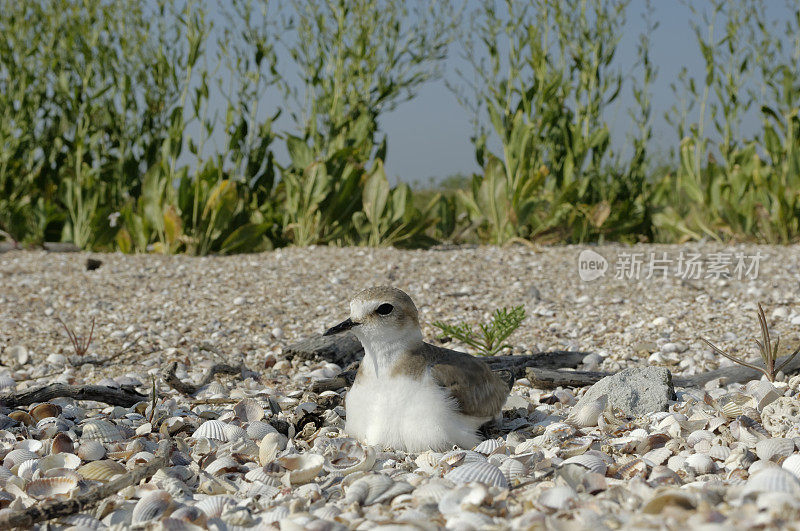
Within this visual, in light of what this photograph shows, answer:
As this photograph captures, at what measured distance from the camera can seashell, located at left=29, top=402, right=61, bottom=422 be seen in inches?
110

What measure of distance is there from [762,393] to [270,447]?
188 cm

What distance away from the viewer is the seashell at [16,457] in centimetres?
228

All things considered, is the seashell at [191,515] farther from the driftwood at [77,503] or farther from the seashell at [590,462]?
the seashell at [590,462]

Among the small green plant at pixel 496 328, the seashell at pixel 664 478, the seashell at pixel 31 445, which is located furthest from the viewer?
the small green plant at pixel 496 328

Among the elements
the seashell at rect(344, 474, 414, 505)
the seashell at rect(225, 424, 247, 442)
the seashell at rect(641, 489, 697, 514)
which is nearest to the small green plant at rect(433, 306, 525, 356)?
the seashell at rect(225, 424, 247, 442)

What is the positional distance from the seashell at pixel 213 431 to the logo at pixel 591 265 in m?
4.00

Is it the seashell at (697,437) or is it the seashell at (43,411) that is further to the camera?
the seashell at (43,411)

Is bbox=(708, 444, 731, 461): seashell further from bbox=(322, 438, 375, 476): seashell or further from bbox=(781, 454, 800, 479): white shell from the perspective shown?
bbox=(322, 438, 375, 476): seashell

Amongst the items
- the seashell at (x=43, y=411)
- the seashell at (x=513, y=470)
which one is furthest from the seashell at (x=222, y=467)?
the seashell at (x=43, y=411)

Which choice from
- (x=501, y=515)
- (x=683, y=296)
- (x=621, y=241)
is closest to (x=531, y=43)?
(x=621, y=241)

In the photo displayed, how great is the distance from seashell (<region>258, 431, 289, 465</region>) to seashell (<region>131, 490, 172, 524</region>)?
43cm

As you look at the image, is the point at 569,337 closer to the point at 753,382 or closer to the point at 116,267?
the point at 753,382

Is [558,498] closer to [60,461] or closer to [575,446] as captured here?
[575,446]

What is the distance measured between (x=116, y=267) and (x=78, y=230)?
Result: 2.31 meters
